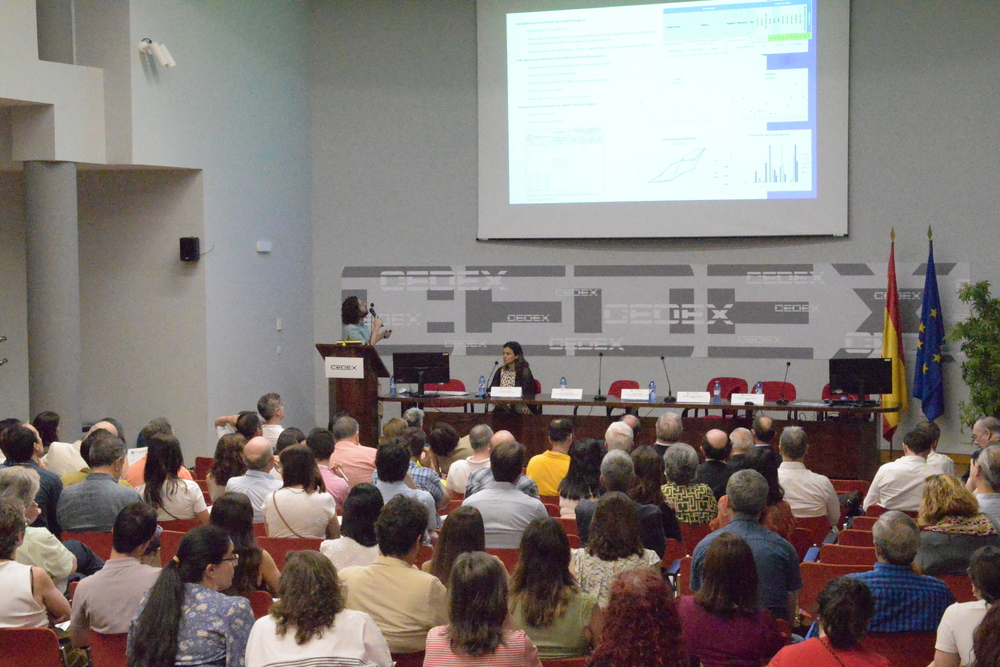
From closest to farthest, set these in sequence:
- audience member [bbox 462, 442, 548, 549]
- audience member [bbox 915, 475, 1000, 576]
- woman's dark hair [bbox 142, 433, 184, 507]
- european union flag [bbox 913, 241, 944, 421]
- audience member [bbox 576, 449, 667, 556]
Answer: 1. audience member [bbox 915, 475, 1000, 576]
2. audience member [bbox 576, 449, 667, 556]
3. audience member [bbox 462, 442, 548, 549]
4. woman's dark hair [bbox 142, 433, 184, 507]
5. european union flag [bbox 913, 241, 944, 421]

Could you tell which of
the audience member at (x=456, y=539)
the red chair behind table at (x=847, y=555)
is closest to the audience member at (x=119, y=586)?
the audience member at (x=456, y=539)

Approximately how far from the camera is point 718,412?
419 inches

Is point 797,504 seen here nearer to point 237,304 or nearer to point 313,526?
point 313,526

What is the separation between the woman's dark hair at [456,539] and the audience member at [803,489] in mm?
2446

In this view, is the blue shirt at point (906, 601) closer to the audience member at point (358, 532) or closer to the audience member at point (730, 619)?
the audience member at point (730, 619)

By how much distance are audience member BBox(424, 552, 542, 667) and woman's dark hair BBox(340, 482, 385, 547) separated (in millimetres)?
1020

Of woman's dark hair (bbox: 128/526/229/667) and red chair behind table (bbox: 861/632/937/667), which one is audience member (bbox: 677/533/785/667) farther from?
woman's dark hair (bbox: 128/526/229/667)

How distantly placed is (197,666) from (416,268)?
9003 mm

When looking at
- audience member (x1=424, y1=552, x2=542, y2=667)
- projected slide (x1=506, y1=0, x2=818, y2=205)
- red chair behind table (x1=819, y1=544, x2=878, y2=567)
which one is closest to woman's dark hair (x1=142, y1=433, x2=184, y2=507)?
audience member (x1=424, y1=552, x2=542, y2=667)

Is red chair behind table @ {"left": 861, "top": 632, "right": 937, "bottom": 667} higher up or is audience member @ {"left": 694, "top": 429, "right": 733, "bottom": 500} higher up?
audience member @ {"left": 694, "top": 429, "right": 733, "bottom": 500}

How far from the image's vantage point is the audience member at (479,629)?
2.78 metres

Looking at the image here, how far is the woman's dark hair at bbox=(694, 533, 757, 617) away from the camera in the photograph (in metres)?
3.01

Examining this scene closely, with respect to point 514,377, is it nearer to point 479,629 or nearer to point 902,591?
point 902,591

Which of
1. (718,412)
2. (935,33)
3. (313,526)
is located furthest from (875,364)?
(313,526)
